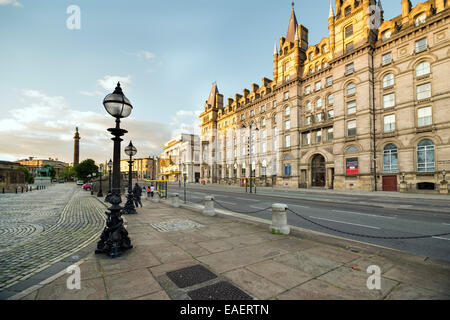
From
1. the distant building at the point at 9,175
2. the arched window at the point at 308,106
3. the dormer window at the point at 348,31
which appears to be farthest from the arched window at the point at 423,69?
the distant building at the point at 9,175

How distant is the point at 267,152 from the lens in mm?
41156

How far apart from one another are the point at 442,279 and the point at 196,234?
5379 mm

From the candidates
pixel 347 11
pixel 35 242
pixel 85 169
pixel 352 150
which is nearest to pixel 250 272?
pixel 35 242

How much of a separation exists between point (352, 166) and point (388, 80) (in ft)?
38.4

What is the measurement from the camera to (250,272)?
11.8 feet

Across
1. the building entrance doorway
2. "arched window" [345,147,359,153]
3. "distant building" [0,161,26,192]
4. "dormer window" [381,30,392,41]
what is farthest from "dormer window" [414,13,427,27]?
"distant building" [0,161,26,192]

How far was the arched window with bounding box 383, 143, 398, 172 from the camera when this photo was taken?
23919mm

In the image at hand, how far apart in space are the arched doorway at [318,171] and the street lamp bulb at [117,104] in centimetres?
3210

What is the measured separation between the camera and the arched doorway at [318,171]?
3152 centimetres

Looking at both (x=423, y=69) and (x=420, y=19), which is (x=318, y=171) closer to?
(x=423, y=69)

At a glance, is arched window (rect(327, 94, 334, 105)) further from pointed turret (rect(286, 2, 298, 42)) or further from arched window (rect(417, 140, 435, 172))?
pointed turret (rect(286, 2, 298, 42))

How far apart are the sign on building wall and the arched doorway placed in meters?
4.42

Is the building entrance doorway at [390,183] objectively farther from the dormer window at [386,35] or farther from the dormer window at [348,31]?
the dormer window at [348,31]
